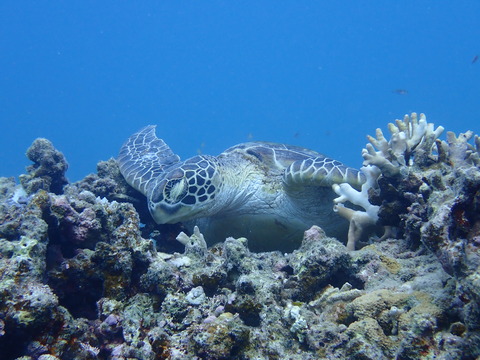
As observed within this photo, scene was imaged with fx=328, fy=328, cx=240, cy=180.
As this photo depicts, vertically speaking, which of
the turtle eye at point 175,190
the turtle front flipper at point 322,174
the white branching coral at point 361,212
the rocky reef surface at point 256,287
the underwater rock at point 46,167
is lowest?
the rocky reef surface at point 256,287

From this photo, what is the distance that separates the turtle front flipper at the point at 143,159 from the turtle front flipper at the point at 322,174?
5.94 ft

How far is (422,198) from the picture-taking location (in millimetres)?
2420

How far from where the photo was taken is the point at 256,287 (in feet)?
6.50

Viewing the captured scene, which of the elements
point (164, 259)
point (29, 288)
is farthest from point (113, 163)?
point (29, 288)

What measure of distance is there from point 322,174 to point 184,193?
1620mm

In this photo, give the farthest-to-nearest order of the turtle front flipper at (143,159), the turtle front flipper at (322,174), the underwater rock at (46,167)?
1. the underwater rock at (46,167)
2. the turtle front flipper at (143,159)
3. the turtle front flipper at (322,174)

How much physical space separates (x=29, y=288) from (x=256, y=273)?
126 cm

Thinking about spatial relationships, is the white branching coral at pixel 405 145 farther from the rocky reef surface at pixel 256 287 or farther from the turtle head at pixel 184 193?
the turtle head at pixel 184 193

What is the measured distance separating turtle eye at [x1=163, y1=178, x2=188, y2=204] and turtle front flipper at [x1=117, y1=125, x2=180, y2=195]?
0.44 meters

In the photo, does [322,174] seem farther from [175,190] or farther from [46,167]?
[46,167]

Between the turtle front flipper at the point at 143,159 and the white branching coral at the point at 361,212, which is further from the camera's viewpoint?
the turtle front flipper at the point at 143,159

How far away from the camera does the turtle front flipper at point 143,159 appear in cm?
449

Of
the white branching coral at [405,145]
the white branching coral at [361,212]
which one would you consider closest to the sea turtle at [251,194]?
the white branching coral at [361,212]

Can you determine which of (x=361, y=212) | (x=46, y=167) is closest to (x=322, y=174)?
(x=361, y=212)
